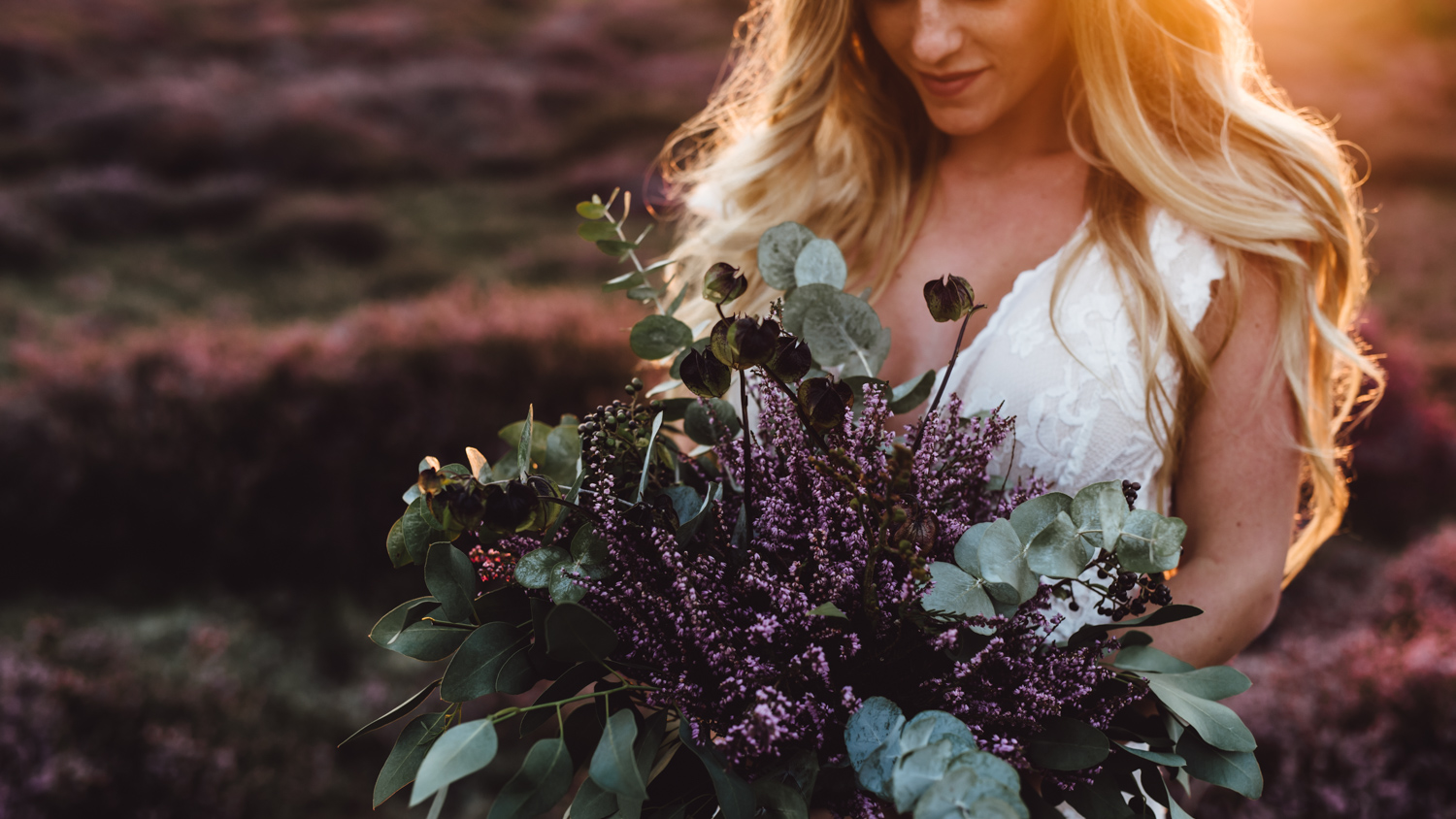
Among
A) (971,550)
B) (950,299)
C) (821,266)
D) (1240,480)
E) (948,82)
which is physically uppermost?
(948,82)

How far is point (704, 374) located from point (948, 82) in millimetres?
933

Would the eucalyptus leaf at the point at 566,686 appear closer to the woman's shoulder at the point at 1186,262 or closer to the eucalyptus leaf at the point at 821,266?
the eucalyptus leaf at the point at 821,266

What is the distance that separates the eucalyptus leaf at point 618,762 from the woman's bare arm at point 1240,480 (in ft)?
3.23

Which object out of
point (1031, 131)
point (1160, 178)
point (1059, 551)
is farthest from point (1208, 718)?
point (1031, 131)

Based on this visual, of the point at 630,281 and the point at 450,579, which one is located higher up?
the point at 630,281

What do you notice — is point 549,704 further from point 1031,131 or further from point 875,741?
point 1031,131

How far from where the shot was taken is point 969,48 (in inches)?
56.1

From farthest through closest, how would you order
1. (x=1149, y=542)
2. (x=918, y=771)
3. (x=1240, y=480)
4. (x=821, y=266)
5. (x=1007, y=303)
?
(x=1007, y=303) → (x=1240, y=480) → (x=821, y=266) → (x=1149, y=542) → (x=918, y=771)

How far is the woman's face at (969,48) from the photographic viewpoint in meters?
1.40

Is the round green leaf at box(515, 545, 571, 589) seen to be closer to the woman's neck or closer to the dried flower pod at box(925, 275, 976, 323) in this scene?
the dried flower pod at box(925, 275, 976, 323)

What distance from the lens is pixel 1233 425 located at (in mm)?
1396

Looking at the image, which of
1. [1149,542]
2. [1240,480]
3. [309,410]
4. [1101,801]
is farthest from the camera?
[309,410]

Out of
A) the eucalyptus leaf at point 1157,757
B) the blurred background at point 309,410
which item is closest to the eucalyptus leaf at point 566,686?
the eucalyptus leaf at point 1157,757

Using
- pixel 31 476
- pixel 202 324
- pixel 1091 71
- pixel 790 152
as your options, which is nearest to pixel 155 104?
pixel 202 324
